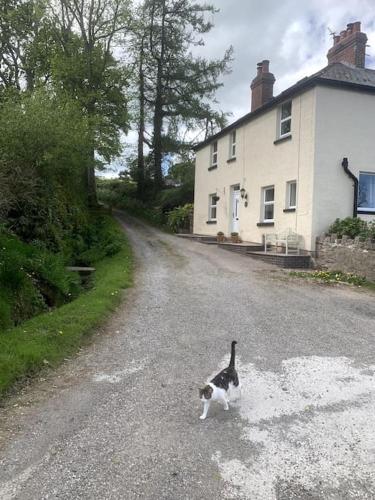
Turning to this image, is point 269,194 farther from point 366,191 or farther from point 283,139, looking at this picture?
point 366,191

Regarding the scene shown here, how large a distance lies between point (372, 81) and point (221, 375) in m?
14.7

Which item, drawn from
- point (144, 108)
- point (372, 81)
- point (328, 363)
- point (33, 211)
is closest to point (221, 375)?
point (328, 363)

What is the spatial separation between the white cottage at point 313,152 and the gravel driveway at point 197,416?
23.4 ft

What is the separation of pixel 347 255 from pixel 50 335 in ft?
30.9

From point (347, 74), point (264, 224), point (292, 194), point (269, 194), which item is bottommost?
A: point (264, 224)

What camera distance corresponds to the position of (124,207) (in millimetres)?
35031

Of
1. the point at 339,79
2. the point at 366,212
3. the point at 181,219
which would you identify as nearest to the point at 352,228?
the point at 366,212

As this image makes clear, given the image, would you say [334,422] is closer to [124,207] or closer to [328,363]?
[328,363]

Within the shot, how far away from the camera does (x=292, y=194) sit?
15.9 m

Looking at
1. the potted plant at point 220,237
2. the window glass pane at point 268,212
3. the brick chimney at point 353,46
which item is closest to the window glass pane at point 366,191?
the window glass pane at point 268,212

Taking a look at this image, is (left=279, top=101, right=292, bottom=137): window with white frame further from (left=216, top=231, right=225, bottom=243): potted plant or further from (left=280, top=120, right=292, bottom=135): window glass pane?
(left=216, top=231, right=225, bottom=243): potted plant

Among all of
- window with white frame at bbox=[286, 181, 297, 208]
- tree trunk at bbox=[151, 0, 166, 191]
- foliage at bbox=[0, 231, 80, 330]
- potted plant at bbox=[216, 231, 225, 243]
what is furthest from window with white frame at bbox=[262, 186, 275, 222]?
tree trunk at bbox=[151, 0, 166, 191]

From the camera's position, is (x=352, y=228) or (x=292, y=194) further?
(x=292, y=194)

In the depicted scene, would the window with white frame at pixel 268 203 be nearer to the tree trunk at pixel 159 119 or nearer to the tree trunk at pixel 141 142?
the tree trunk at pixel 159 119
